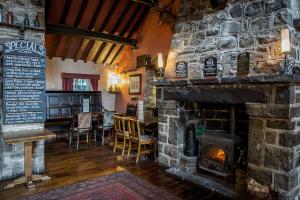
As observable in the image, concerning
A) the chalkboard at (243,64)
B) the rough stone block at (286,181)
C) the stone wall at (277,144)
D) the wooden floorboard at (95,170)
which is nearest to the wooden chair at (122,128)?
the wooden floorboard at (95,170)

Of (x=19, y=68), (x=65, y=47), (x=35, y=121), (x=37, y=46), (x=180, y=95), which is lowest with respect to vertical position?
(x=35, y=121)

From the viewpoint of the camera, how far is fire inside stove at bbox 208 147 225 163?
139 inches

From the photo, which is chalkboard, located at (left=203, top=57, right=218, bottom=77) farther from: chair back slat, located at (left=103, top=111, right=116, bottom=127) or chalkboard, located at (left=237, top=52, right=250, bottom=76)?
chair back slat, located at (left=103, top=111, right=116, bottom=127)

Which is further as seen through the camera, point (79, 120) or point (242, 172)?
point (79, 120)

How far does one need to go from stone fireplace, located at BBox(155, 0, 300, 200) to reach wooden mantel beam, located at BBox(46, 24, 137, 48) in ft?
10.4

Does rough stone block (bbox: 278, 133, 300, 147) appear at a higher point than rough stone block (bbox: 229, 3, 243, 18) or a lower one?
lower

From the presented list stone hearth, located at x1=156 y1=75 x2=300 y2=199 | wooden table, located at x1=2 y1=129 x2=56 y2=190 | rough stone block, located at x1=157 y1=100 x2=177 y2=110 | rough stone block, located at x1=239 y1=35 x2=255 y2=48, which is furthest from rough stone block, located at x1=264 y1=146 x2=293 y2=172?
wooden table, located at x1=2 y1=129 x2=56 y2=190

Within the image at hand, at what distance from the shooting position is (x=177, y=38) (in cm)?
402

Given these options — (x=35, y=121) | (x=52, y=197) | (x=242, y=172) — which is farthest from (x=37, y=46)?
(x=242, y=172)

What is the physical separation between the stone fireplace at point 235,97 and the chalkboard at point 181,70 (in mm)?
59

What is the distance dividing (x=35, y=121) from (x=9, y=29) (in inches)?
58.1

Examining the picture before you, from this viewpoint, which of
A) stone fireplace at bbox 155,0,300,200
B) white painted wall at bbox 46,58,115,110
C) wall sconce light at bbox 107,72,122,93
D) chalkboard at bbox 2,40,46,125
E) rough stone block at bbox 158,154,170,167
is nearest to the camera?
stone fireplace at bbox 155,0,300,200

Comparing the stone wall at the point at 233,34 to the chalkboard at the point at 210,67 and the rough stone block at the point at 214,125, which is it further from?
the rough stone block at the point at 214,125

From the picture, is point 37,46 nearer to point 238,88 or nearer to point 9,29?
point 9,29
